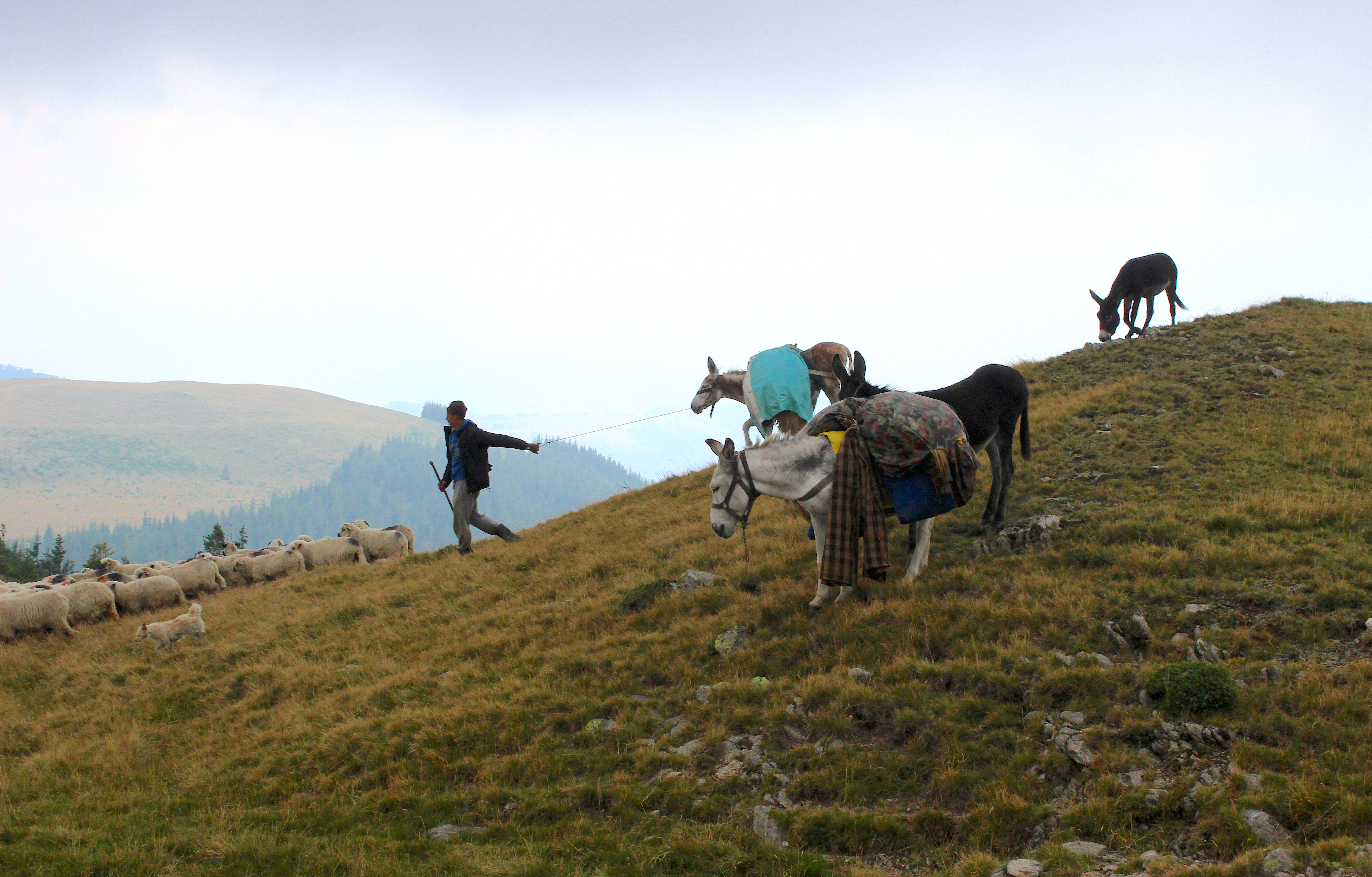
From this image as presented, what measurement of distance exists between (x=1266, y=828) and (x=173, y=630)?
16.3m

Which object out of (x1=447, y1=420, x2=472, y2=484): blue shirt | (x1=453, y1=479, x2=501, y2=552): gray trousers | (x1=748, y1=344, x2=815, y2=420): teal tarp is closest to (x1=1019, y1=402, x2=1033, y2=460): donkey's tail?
(x1=748, y1=344, x2=815, y2=420): teal tarp

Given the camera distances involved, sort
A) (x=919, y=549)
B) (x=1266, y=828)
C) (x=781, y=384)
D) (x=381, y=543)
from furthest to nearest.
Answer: (x=381, y=543), (x=781, y=384), (x=919, y=549), (x=1266, y=828)

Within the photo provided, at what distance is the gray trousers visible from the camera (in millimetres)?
16969

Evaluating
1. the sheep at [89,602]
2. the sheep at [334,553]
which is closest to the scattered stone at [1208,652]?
the sheep at [334,553]

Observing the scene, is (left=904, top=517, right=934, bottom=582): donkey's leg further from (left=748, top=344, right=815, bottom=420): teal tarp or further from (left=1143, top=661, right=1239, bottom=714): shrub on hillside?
(left=748, top=344, right=815, bottom=420): teal tarp

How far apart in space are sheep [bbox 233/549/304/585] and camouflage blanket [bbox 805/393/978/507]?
56.0 feet

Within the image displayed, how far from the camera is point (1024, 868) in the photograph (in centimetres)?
553

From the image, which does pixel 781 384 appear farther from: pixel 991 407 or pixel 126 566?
pixel 126 566

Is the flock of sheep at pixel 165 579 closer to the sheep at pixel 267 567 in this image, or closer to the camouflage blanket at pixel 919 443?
the sheep at pixel 267 567

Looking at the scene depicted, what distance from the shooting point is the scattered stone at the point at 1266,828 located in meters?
5.34

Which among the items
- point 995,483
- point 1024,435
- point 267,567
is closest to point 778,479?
point 995,483

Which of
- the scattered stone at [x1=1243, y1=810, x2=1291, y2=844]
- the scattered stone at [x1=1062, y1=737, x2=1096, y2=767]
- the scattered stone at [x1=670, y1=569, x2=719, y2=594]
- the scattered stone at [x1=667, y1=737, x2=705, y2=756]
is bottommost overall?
the scattered stone at [x1=667, y1=737, x2=705, y2=756]

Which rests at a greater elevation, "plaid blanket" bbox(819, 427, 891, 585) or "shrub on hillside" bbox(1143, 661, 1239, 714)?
"plaid blanket" bbox(819, 427, 891, 585)

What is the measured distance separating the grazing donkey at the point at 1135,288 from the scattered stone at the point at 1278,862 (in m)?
19.5
